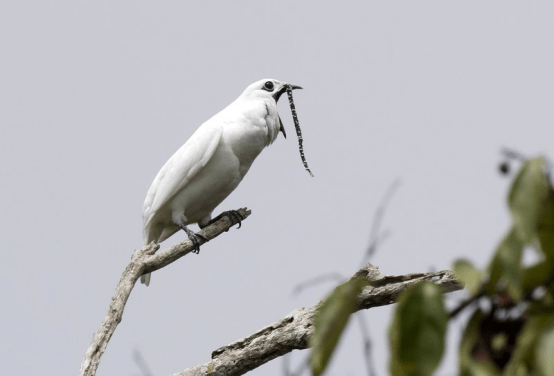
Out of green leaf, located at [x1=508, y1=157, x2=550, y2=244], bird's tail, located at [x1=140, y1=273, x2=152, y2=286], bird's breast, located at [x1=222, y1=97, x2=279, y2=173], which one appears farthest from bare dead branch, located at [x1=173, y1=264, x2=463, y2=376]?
green leaf, located at [x1=508, y1=157, x2=550, y2=244]

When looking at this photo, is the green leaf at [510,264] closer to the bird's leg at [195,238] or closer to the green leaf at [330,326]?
the green leaf at [330,326]

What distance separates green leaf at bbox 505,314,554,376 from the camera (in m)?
0.84

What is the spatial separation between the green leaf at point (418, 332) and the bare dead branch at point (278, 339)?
2.81m

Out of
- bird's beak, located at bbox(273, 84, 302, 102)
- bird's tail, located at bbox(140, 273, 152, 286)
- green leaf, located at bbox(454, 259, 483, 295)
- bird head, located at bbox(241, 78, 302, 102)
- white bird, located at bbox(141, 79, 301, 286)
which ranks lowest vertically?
bird's tail, located at bbox(140, 273, 152, 286)

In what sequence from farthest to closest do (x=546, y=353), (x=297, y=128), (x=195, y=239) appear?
(x=297, y=128)
(x=195, y=239)
(x=546, y=353)

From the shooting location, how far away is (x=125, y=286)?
4543 mm

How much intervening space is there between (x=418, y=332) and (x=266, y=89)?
587 centimetres

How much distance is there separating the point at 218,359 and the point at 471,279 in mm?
3177

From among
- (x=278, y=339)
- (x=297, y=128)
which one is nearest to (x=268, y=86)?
(x=297, y=128)

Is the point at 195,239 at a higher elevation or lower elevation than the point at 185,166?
lower

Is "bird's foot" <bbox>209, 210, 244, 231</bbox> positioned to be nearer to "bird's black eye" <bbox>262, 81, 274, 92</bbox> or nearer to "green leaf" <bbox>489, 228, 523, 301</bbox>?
"bird's black eye" <bbox>262, 81, 274, 92</bbox>

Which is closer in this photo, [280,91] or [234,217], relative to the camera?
[234,217]

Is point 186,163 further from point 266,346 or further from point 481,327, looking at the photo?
point 481,327

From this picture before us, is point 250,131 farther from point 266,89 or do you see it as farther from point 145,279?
point 145,279
